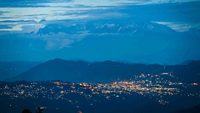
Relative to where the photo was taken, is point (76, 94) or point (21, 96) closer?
point (21, 96)

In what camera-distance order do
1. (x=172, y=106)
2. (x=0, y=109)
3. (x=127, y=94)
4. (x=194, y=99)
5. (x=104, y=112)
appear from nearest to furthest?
(x=0, y=109)
(x=104, y=112)
(x=172, y=106)
(x=194, y=99)
(x=127, y=94)

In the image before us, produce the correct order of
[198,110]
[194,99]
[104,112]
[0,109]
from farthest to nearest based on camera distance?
[194,99]
[104,112]
[0,109]
[198,110]

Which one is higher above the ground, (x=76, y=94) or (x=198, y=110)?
(x=76, y=94)

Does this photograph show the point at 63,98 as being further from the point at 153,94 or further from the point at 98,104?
the point at 153,94

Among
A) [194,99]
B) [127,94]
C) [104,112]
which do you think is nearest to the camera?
[104,112]

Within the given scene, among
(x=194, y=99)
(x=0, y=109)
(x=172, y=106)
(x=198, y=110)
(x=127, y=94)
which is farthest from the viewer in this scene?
(x=127, y=94)

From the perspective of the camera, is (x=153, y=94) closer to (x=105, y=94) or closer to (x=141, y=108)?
(x=105, y=94)

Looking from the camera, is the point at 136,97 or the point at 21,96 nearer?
the point at 21,96

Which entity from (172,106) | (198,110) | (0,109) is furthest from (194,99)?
(0,109)

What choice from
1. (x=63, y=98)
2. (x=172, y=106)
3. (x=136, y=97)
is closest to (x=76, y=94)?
(x=63, y=98)
